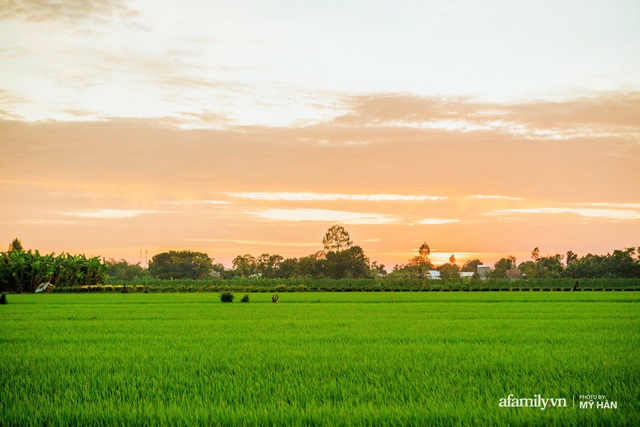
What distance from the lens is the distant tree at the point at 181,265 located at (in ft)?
341

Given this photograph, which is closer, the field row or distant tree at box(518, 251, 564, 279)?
the field row

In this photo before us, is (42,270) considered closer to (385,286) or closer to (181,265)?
(385,286)

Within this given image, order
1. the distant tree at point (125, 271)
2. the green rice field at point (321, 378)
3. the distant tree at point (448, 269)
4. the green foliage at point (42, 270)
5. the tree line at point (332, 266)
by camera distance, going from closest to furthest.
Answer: the green rice field at point (321, 378), the green foliage at point (42, 270), the tree line at point (332, 266), the distant tree at point (125, 271), the distant tree at point (448, 269)

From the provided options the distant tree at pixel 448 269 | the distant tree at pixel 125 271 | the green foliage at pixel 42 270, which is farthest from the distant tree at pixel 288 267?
the distant tree at pixel 448 269

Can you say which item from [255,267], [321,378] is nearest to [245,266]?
[255,267]

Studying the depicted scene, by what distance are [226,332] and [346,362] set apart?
6.78 m

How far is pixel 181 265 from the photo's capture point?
342ft

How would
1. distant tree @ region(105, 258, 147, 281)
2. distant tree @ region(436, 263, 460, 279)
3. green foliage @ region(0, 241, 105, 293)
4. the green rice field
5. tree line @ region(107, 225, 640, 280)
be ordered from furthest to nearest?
distant tree @ region(436, 263, 460, 279) < distant tree @ region(105, 258, 147, 281) < tree line @ region(107, 225, 640, 280) < green foliage @ region(0, 241, 105, 293) < the green rice field

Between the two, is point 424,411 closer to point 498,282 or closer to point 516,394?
point 516,394

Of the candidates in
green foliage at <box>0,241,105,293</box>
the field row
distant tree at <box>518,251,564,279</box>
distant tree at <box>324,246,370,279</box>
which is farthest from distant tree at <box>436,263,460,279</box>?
green foliage at <box>0,241,105,293</box>

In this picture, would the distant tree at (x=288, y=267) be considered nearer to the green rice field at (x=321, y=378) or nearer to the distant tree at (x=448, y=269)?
the distant tree at (x=448, y=269)

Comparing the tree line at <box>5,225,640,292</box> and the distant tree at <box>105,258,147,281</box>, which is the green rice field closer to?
the tree line at <box>5,225,640,292</box>

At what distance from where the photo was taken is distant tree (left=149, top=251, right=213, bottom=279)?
341 feet

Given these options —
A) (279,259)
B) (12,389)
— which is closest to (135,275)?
(279,259)
